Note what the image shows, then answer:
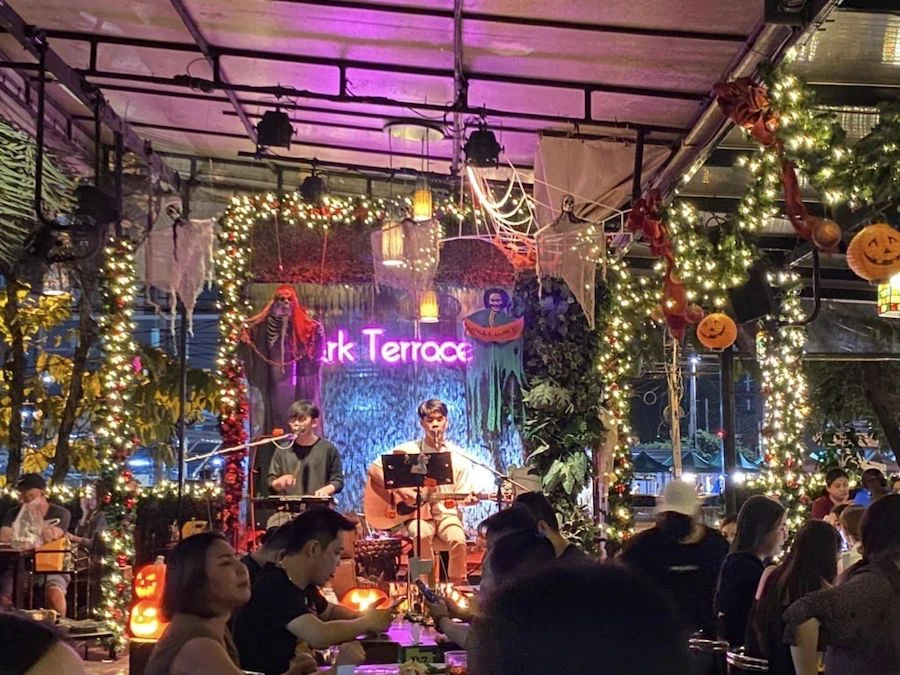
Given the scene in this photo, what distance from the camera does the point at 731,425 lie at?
12250 mm

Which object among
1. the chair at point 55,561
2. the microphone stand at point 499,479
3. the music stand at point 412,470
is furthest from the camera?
the microphone stand at point 499,479

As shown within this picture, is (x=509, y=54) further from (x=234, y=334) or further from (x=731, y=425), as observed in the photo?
(x=731, y=425)

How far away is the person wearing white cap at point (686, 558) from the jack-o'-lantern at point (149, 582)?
3.86 metres

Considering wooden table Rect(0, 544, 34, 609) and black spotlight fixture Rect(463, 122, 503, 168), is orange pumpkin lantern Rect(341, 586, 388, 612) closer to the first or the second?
wooden table Rect(0, 544, 34, 609)

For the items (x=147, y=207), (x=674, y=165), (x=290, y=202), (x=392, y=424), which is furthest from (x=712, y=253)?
(x=147, y=207)

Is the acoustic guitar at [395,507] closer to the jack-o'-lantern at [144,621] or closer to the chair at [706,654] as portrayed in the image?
the jack-o'-lantern at [144,621]

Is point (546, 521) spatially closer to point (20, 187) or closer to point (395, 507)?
point (395, 507)

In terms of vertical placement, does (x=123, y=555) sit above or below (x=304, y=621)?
below

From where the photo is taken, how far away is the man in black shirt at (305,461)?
9.22 metres

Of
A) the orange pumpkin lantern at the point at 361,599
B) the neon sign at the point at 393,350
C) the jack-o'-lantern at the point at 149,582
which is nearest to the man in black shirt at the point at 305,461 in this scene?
the neon sign at the point at 393,350

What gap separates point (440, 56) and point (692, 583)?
3.91 metres

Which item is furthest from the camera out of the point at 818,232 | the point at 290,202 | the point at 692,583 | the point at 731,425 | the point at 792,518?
the point at 731,425

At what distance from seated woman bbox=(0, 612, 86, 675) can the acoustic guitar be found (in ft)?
25.7

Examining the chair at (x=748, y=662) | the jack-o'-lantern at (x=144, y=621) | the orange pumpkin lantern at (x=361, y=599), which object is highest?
the chair at (x=748, y=662)
